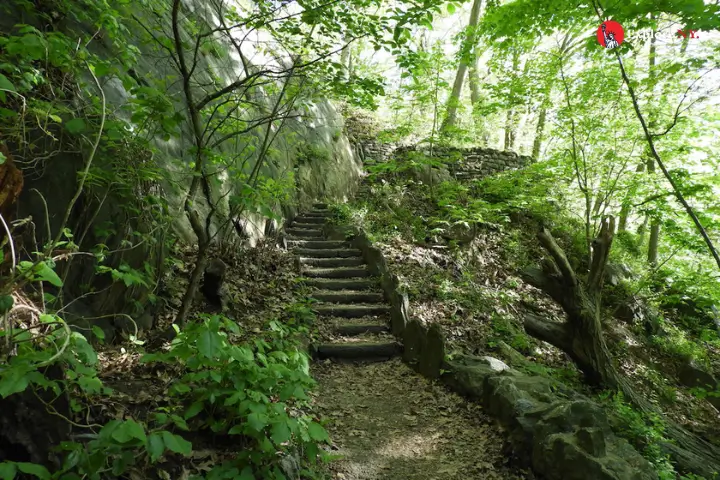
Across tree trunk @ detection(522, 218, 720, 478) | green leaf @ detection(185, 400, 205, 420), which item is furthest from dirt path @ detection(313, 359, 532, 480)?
tree trunk @ detection(522, 218, 720, 478)

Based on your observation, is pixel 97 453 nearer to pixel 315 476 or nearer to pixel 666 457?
pixel 315 476

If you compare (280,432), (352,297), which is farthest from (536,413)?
(352,297)

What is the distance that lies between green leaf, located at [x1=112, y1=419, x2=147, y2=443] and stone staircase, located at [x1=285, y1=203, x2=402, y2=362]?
389cm

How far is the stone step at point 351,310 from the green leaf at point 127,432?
4780 mm

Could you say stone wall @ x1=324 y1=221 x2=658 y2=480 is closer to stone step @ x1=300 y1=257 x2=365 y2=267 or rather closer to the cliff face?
stone step @ x1=300 y1=257 x2=365 y2=267

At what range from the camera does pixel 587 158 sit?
335 inches

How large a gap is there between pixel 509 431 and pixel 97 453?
3389 millimetres

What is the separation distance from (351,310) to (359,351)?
3.16ft

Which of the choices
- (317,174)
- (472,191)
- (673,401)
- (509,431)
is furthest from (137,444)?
Answer: (472,191)

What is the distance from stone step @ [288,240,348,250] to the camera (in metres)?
8.61

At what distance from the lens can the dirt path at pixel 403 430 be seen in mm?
3371

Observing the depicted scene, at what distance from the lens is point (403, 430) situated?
4.02 meters

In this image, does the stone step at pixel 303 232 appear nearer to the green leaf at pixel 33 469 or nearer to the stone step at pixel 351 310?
the stone step at pixel 351 310

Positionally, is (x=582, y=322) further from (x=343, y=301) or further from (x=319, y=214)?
(x=319, y=214)
